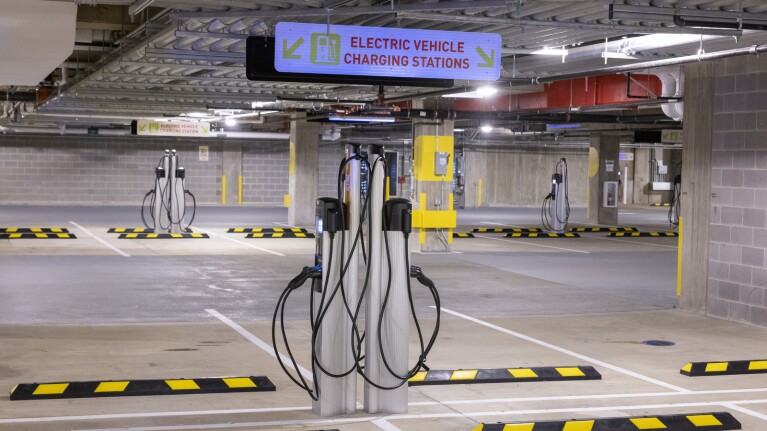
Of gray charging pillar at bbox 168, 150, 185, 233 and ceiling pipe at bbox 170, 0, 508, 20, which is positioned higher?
ceiling pipe at bbox 170, 0, 508, 20

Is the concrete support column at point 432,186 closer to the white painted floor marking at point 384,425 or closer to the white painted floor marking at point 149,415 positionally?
the white painted floor marking at point 149,415

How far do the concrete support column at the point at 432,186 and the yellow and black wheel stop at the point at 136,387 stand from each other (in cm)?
1227

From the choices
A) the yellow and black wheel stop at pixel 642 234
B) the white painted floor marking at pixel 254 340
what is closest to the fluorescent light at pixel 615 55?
the white painted floor marking at pixel 254 340

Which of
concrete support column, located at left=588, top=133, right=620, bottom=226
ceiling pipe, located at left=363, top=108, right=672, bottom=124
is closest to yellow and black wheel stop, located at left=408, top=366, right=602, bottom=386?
ceiling pipe, located at left=363, top=108, right=672, bottom=124

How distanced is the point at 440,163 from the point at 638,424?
13.4 metres

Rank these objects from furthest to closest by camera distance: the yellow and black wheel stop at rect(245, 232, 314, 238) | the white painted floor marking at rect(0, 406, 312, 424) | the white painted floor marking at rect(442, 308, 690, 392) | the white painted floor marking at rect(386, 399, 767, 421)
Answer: the yellow and black wheel stop at rect(245, 232, 314, 238) < the white painted floor marking at rect(442, 308, 690, 392) < the white painted floor marking at rect(386, 399, 767, 421) < the white painted floor marking at rect(0, 406, 312, 424)

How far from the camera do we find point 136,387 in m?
7.32

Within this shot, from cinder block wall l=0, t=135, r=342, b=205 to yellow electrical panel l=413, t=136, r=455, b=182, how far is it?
2033 centimetres

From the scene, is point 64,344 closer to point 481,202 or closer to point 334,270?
point 334,270

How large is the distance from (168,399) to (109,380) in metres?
0.72

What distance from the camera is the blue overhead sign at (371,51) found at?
8.12 meters

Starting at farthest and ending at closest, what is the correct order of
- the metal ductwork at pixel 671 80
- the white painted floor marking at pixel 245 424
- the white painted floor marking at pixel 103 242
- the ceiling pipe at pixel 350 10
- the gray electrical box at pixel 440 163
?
1. the gray electrical box at pixel 440 163
2. the white painted floor marking at pixel 103 242
3. the metal ductwork at pixel 671 80
4. the ceiling pipe at pixel 350 10
5. the white painted floor marking at pixel 245 424

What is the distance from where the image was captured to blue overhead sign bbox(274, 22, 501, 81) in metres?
8.12

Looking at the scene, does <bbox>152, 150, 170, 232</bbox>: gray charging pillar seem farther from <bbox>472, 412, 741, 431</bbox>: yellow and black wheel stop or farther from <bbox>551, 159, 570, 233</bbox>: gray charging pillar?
<bbox>472, 412, 741, 431</bbox>: yellow and black wheel stop
